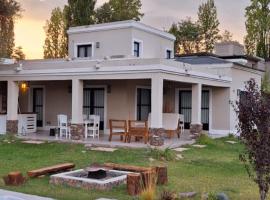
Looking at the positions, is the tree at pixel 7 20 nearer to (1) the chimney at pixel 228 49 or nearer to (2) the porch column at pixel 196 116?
(2) the porch column at pixel 196 116

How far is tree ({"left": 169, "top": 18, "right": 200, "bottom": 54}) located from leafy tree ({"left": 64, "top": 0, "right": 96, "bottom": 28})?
51.2ft

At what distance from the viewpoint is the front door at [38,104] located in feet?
73.4

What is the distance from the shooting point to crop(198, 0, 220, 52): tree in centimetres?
4841


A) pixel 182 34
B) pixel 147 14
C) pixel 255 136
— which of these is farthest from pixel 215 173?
pixel 182 34

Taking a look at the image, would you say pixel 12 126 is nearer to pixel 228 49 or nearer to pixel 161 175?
pixel 161 175

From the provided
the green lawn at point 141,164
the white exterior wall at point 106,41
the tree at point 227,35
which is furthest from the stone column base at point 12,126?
the tree at point 227,35

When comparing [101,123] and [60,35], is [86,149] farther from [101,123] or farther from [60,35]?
[60,35]

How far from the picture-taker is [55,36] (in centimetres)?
4644

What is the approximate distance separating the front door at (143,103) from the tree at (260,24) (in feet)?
78.9

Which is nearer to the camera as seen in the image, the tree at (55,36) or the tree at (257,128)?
the tree at (257,128)

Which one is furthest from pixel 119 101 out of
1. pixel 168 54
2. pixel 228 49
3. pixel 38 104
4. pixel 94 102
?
pixel 228 49

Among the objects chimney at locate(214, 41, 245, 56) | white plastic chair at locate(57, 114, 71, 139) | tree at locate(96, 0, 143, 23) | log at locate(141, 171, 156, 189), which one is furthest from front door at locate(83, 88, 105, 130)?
tree at locate(96, 0, 143, 23)

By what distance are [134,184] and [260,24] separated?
35.9 metres

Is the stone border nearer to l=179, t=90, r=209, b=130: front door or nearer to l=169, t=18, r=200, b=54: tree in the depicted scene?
l=179, t=90, r=209, b=130: front door
